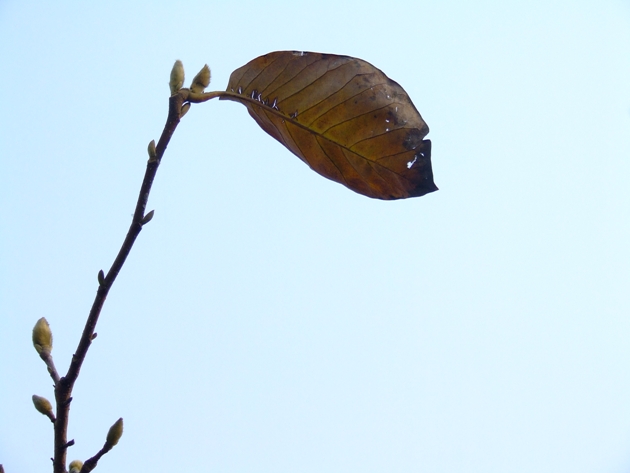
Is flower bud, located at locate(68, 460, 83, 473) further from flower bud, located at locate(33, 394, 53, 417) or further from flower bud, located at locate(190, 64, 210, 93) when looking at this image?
flower bud, located at locate(190, 64, 210, 93)

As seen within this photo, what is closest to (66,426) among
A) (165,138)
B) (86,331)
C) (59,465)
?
(59,465)

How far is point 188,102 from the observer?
880mm

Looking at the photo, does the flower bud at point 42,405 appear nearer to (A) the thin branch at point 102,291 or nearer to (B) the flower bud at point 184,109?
(A) the thin branch at point 102,291

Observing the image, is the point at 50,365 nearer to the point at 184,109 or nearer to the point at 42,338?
the point at 42,338

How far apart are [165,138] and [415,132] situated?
44 cm

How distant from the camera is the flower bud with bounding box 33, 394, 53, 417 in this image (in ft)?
3.07

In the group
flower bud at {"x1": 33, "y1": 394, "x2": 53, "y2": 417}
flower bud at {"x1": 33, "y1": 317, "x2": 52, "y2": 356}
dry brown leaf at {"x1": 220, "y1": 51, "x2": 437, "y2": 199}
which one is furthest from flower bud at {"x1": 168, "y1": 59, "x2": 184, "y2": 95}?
flower bud at {"x1": 33, "y1": 394, "x2": 53, "y2": 417}

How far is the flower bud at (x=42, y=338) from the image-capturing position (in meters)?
0.95

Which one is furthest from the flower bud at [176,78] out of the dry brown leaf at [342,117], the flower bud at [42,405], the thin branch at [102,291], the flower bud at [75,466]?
the flower bud at [75,466]

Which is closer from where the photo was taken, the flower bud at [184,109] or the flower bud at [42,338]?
the flower bud at [184,109]

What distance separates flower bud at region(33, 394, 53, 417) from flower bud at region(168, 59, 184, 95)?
0.59 metres

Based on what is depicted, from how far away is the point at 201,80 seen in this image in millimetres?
913

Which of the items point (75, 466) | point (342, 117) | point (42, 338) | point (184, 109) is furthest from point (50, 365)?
point (342, 117)

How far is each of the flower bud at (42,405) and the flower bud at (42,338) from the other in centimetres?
8
